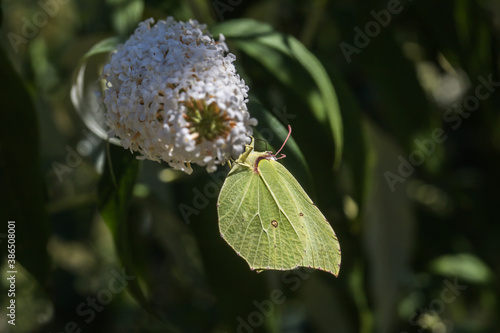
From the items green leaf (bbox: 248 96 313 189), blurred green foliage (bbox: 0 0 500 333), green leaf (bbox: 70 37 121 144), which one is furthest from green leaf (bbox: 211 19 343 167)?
green leaf (bbox: 70 37 121 144)

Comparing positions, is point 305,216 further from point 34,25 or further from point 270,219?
point 34,25

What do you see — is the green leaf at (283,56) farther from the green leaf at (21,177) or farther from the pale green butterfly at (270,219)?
the green leaf at (21,177)

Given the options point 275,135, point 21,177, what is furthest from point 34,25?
point 275,135

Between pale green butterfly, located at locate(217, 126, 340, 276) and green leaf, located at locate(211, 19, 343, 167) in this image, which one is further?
green leaf, located at locate(211, 19, 343, 167)

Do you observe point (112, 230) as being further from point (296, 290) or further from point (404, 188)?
point (404, 188)

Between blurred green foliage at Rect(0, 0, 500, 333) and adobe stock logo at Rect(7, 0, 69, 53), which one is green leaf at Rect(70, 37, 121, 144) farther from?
adobe stock logo at Rect(7, 0, 69, 53)

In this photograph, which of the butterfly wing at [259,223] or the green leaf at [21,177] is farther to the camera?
the green leaf at [21,177]

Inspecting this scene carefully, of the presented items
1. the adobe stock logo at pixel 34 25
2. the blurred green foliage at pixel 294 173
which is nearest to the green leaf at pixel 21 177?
the blurred green foliage at pixel 294 173
